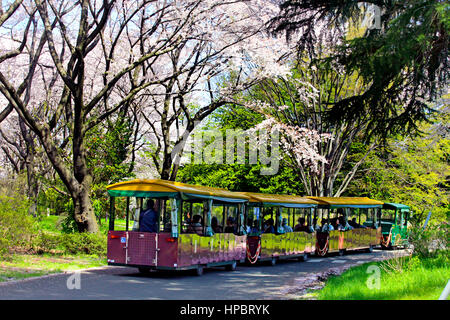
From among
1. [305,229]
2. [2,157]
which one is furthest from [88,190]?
[2,157]

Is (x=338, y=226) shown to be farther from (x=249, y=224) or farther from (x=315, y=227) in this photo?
(x=249, y=224)

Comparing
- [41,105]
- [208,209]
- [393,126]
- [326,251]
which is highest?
[41,105]

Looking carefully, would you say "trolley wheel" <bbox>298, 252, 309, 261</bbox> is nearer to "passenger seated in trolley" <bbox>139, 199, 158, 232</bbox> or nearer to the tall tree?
the tall tree

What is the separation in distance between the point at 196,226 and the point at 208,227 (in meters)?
0.56

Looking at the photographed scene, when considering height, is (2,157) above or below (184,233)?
above

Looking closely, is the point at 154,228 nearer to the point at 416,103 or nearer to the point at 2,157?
the point at 416,103

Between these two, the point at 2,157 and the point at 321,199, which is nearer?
the point at 321,199

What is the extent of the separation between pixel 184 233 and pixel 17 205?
5484 millimetres

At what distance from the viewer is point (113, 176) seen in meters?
24.4

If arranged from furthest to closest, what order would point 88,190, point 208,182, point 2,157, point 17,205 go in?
point 2,157
point 208,182
point 88,190
point 17,205

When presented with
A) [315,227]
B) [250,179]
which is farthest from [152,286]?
[250,179]

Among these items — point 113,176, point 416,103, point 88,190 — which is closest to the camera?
point 416,103

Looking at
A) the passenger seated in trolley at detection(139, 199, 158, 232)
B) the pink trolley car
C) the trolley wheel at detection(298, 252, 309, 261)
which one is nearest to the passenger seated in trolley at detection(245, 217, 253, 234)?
the pink trolley car

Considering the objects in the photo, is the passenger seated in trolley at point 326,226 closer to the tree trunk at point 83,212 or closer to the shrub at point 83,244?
the tree trunk at point 83,212
